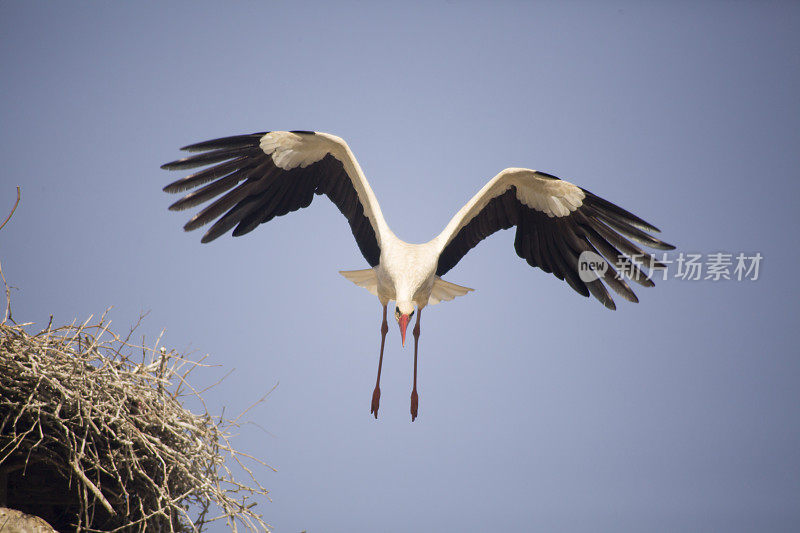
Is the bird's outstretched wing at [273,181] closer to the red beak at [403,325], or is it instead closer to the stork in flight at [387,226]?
the stork in flight at [387,226]

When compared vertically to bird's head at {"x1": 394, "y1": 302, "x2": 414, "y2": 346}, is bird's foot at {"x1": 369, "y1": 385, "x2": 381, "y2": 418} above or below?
below

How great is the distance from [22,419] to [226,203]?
230 centimetres

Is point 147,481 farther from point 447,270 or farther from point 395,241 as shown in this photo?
point 447,270

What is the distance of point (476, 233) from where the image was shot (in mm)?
5508

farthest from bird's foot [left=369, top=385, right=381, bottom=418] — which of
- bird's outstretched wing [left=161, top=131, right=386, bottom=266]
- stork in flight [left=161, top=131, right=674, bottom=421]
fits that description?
bird's outstretched wing [left=161, top=131, right=386, bottom=266]

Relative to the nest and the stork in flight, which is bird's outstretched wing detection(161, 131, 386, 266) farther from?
the nest

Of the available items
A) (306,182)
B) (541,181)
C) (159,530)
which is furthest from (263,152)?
(159,530)
